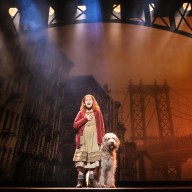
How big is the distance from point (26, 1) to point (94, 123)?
3.55 m

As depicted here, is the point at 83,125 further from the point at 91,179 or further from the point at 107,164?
the point at 91,179

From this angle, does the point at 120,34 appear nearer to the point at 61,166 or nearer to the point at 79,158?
the point at 79,158

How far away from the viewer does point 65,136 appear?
13992 mm

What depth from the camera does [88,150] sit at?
12.7ft

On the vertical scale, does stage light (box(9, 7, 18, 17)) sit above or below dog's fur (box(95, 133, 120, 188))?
above

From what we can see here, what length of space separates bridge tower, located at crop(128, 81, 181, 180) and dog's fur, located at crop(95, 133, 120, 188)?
17.5 feet

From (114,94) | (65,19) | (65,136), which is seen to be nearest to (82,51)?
(114,94)

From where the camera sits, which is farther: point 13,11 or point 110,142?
point 13,11

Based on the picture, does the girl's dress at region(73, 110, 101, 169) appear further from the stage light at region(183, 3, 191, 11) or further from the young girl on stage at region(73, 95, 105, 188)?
the stage light at region(183, 3, 191, 11)

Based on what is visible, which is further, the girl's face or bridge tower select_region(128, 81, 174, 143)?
bridge tower select_region(128, 81, 174, 143)

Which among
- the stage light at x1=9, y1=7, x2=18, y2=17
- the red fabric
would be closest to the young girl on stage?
the red fabric

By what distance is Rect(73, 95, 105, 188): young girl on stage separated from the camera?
3727 mm

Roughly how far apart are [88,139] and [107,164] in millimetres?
572

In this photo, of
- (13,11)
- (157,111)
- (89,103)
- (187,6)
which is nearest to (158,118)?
(157,111)
